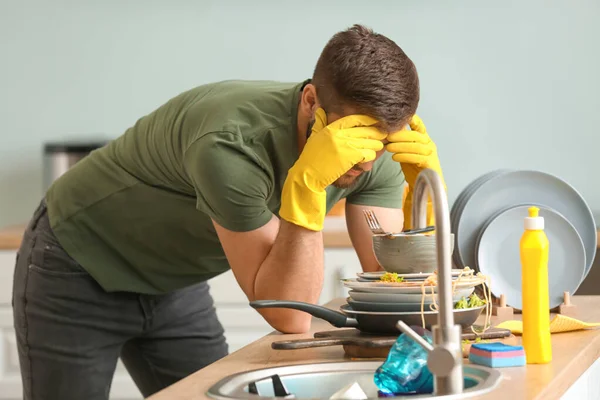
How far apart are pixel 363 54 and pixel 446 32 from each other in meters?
1.75

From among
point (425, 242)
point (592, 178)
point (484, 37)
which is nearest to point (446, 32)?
point (484, 37)

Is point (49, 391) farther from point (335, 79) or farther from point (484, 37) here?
point (484, 37)

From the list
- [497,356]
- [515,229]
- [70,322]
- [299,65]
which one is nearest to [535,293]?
[497,356]

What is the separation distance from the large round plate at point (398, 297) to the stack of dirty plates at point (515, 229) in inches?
15.7

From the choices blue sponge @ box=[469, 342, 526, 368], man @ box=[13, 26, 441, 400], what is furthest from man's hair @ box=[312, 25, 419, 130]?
blue sponge @ box=[469, 342, 526, 368]

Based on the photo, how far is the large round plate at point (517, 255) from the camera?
64.9 inches

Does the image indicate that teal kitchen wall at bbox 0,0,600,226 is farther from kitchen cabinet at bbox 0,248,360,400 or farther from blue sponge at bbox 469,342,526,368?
blue sponge at bbox 469,342,526,368

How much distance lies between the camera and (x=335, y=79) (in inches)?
58.1

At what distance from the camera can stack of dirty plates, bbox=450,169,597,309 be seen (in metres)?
1.66

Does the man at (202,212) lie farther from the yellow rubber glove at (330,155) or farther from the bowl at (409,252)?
the bowl at (409,252)

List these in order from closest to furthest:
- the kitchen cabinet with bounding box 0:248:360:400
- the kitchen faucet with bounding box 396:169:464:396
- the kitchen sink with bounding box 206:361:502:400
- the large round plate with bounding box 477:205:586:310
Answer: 1. the kitchen faucet with bounding box 396:169:464:396
2. the kitchen sink with bounding box 206:361:502:400
3. the large round plate with bounding box 477:205:586:310
4. the kitchen cabinet with bounding box 0:248:360:400

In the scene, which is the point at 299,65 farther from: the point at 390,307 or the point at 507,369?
the point at 507,369

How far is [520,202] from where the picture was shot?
1.71m

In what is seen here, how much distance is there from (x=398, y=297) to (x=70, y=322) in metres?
0.80
